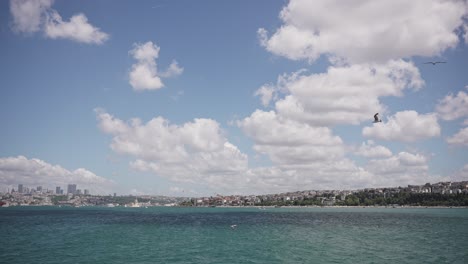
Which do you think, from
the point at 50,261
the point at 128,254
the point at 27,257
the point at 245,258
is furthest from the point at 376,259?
the point at 27,257

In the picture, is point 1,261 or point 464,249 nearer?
point 1,261

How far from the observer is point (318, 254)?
169ft

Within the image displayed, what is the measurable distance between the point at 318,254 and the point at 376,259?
7910mm

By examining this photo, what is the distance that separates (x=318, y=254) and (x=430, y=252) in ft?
56.4

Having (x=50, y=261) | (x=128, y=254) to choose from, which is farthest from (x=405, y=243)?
(x=50, y=261)

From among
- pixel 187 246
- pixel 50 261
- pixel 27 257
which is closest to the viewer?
pixel 50 261

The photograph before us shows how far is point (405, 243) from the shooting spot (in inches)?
2469

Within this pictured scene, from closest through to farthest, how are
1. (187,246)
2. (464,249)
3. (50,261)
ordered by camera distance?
(50,261) → (464,249) → (187,246)

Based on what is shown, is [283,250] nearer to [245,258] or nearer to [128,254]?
[245,258]

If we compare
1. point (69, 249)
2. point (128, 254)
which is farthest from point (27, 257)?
point (128, 254)

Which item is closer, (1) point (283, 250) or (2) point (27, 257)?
(2) point (27, 257)

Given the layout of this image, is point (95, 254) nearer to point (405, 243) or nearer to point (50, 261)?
point (50, 261)

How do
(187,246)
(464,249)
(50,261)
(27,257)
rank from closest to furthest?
(50,261), (27,257), (464,249), (187,246)

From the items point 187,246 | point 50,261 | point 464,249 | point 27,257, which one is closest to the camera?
point 50,261
